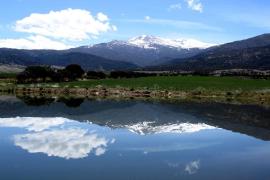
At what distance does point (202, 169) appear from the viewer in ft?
58.0

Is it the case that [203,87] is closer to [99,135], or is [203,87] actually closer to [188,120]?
[188,120]

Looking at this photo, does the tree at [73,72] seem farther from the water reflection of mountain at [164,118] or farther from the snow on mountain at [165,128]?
the snow on mountain at [165,128]

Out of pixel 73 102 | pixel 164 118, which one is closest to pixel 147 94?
pixel 73 102

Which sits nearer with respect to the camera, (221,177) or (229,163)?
(221,177)

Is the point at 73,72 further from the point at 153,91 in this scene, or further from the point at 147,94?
the point at 147,94

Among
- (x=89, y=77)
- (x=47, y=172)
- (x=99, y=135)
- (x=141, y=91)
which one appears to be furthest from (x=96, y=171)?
(x=89, y=77)

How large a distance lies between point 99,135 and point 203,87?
168 ft

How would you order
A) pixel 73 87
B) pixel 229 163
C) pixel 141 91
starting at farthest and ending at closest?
pixel 73 87
pixel 141 91
pixel 229 163

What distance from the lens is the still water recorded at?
16844mm

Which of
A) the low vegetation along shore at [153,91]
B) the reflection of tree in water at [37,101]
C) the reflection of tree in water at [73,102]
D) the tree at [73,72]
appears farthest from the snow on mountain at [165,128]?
the tree at [73,72]

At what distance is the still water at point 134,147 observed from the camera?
1684cm

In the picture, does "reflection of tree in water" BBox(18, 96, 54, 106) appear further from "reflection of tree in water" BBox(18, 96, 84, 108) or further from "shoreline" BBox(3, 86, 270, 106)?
"shoreline" BBox(3, 86, 270, 106)

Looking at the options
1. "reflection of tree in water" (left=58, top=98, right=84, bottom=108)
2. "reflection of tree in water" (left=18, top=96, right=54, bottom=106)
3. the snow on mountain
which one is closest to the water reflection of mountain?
the snow on mountain

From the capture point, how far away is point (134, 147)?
22594mm
